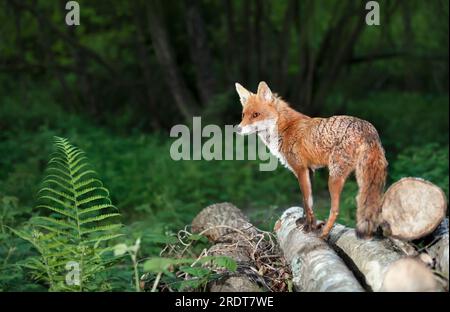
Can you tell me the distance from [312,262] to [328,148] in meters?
1.02

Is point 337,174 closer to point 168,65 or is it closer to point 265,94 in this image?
point 265,94

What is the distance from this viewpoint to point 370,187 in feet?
16.5

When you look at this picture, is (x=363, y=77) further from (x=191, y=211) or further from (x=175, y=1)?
(x=191, y=211)

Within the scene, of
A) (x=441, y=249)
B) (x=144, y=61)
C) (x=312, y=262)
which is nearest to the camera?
(x=441, y=249)

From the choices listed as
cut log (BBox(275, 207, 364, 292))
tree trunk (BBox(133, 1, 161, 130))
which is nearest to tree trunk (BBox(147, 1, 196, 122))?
tree trunk (BBox(133, 1, 161, 130))

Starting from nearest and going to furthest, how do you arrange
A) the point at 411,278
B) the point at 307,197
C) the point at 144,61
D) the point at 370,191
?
the point at 411,278, the point at 370,191, the point at 307,197, the point at 144,61

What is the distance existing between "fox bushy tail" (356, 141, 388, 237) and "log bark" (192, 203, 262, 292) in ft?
3.57

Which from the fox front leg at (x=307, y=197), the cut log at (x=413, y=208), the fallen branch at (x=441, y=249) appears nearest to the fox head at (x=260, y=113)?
the fox front leg at (x=307, y=197)

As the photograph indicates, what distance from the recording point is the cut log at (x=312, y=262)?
178 inches

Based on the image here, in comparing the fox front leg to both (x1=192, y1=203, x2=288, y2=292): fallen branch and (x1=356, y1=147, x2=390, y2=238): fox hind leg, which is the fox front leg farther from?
(x1=356, y1=147, x2=390, y2=238): fox hind leg

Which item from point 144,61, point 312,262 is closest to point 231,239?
point 312,262

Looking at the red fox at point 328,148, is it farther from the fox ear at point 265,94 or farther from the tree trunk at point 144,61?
the tree trunk at point 144,61

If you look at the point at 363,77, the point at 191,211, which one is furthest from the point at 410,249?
the point at 363,77

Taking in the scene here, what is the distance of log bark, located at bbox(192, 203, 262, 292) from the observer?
5336mm
